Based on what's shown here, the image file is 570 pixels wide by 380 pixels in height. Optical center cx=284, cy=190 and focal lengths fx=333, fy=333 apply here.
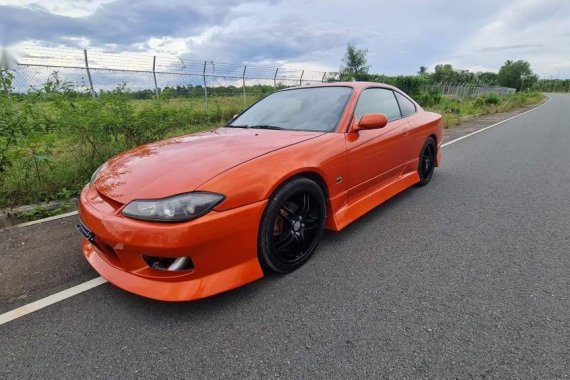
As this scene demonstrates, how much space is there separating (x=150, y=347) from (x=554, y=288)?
2.50 metres

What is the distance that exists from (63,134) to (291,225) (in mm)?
3436

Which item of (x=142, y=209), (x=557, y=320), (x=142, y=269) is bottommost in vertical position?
(x=557, y=320)

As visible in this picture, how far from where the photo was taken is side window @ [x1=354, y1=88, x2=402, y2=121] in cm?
314

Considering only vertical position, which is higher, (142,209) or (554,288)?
(142,209)

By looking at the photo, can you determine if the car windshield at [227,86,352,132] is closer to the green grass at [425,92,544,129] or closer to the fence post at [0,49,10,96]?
the fence post at [0,49,10,96]

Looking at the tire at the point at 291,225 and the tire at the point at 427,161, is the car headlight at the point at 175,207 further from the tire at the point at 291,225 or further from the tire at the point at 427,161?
the tire at the point at 427,161

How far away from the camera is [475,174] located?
16.5ft

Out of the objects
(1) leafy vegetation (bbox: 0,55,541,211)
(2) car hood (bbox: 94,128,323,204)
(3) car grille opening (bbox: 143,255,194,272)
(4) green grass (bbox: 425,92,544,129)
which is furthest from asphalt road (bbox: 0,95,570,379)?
(4) green grass (bbox: 425,92,544,129)

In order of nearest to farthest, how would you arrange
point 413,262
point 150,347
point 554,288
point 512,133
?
point 150,347
point 554,288
point 413,262
point 512,133

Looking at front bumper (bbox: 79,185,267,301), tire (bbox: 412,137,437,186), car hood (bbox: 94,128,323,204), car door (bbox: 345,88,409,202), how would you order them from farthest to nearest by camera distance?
1. tire (bbox: 412,137,437,186)
2. car door (bbox: 345,88,409,202)
3. car hood (bbox: 94,128,323,204)
4. front bumper (bbox: 79,185,267,301)

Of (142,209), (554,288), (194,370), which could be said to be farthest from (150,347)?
(554,288)

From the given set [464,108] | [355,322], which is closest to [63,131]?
[355,322]

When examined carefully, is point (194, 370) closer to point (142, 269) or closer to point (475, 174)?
point (142, 269)

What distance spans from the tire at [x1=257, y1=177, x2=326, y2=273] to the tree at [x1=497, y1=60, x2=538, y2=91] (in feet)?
388
